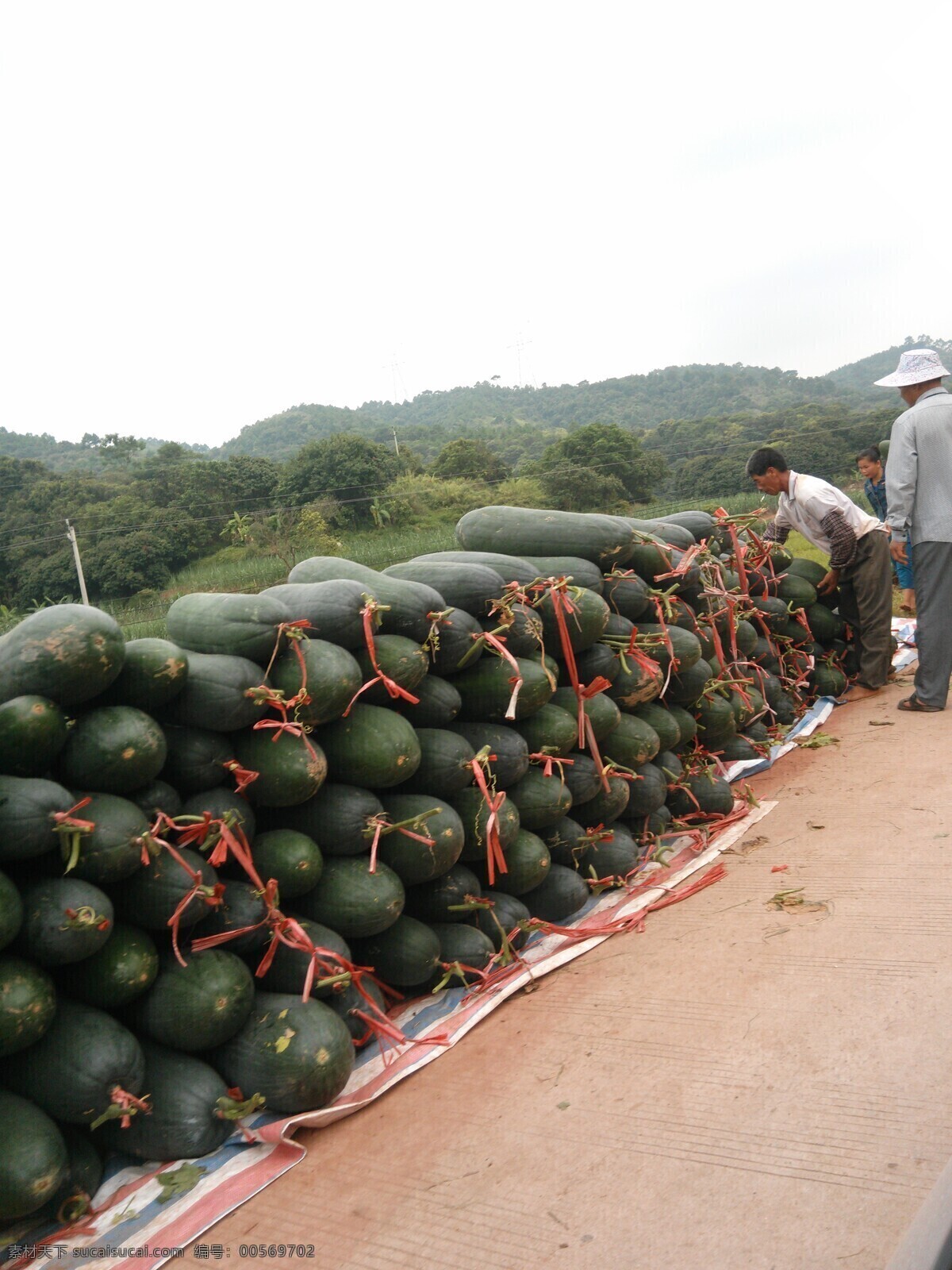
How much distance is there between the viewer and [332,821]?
297 centimetres

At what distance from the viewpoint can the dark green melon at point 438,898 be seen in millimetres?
3236

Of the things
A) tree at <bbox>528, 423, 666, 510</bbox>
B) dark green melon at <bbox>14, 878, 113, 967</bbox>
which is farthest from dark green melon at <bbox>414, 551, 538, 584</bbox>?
tree at <bbox>528, 423, 666, 510</bbox>

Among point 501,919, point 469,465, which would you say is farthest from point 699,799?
point 469,465

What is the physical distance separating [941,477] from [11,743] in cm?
571

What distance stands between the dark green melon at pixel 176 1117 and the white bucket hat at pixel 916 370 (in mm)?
5834

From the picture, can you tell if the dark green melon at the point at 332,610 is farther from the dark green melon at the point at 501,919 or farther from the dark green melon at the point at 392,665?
the dark green melon at the point at 501,919

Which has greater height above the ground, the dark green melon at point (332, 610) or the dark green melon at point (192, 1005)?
the dark green melon at point (332, 610)

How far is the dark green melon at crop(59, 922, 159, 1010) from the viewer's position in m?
2.36

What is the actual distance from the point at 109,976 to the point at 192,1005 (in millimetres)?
220

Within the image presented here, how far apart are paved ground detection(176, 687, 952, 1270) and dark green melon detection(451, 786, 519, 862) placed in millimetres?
501

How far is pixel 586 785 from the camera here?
384 centimetres

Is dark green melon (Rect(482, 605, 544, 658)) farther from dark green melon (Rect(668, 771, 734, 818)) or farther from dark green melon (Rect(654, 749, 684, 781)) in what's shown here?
dark green melon (Rect(668, 771, 734, 818))

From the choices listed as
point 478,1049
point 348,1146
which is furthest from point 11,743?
point 478,1049

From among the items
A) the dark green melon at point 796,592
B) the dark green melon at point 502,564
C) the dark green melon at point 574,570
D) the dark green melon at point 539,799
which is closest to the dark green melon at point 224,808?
the dark green melon at point 539,799
